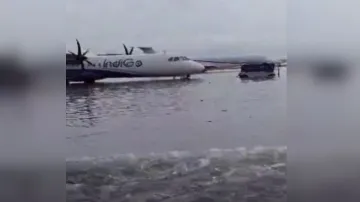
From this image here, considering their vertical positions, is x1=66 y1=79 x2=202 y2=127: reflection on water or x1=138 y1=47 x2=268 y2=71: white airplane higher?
x1=138 y1=47 x2=268 y2=71: white airplane

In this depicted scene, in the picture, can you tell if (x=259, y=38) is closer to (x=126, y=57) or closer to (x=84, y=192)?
(x=126, y=57)

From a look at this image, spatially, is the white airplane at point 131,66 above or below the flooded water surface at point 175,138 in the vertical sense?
above

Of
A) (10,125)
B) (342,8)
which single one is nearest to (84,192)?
(10,125)

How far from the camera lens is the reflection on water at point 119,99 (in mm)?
2027

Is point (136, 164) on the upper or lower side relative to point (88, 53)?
lower

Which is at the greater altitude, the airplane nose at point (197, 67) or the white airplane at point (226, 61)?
the white airplane at point (226, 61)

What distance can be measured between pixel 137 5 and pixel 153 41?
0.18 m

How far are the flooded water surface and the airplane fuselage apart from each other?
40 millimetres

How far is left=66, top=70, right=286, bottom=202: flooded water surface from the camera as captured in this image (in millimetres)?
2043

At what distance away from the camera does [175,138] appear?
81.5 inches

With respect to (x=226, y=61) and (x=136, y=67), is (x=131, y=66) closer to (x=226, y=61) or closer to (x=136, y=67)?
(x=136, y=67)

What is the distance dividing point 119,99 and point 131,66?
0.55 ft

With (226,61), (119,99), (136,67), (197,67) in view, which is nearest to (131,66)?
(136,67)

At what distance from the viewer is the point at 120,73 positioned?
212cm
